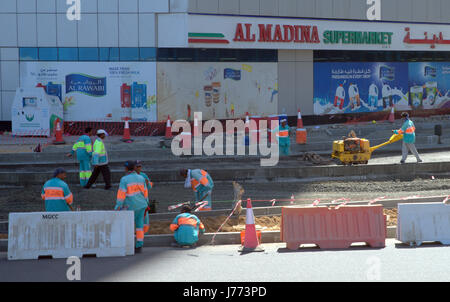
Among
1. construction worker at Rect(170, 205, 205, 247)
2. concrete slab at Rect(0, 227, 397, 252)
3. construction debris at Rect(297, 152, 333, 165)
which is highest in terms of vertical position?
construction debris at Rect(297, 152, 333, 165)

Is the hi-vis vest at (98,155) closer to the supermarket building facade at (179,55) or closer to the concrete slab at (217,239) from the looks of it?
the concrete slab at (217,239)

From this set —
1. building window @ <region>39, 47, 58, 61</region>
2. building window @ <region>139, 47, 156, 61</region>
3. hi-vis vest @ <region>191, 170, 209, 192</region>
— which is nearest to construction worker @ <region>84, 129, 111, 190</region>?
hi-vis vest @ <region>191, 170, 209, 192</region>

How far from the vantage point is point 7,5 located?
29562mm

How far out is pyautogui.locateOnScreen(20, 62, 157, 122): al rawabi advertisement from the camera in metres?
29.7

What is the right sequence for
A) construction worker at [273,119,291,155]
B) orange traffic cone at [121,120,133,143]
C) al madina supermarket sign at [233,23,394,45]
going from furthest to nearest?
al madina supermarket sign at [233,23,394,45] < orange traffic cone at [121,120,133,143] < construction worker at [273,119,291,155]

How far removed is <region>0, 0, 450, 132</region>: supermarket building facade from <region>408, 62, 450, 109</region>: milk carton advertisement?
16.9 feet

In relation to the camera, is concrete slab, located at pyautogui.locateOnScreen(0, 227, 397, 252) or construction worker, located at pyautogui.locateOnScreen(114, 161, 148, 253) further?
concrete slab, located at pyautogui.locateOnScreen(0, 227, 397, 252)

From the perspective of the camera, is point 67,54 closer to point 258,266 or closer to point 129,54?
point 129,54

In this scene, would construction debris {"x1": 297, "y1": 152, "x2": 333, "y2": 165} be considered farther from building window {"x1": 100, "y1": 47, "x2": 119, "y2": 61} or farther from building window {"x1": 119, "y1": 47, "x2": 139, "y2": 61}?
building window {"x1": 100, "y1": 47, "x2": 119, "y2": 61}

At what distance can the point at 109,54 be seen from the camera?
29641 mm

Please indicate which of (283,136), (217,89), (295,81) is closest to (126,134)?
(217,89)

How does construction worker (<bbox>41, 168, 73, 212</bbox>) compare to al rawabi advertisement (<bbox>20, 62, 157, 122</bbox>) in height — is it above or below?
below

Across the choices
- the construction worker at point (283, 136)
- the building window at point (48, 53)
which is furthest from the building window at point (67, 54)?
the construction worker at point (283, 136)
